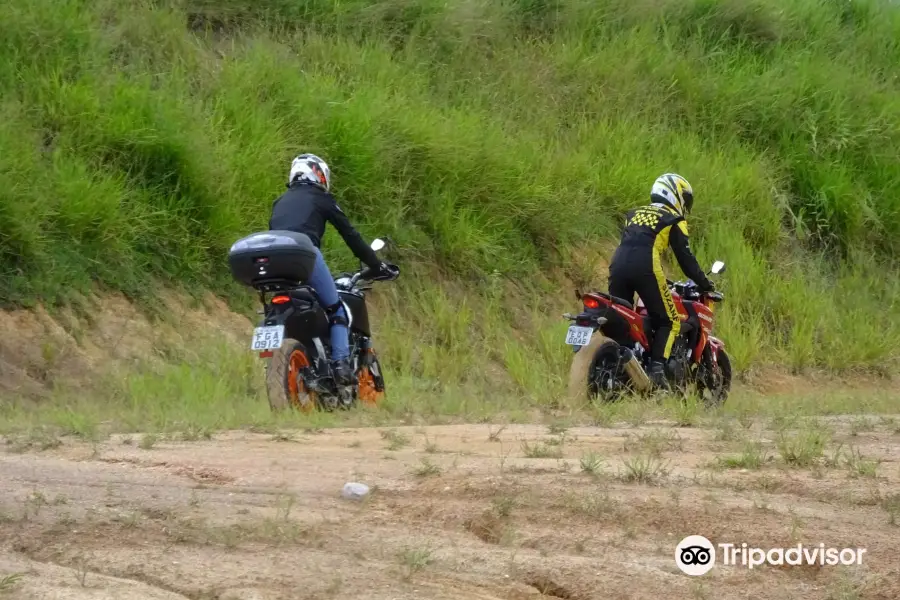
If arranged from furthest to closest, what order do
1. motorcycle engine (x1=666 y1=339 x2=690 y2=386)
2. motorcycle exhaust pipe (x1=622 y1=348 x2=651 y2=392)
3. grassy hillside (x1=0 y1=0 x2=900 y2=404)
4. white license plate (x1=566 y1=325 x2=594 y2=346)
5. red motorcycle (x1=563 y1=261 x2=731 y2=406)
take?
grassy hillside (x1=0 y1=0 x2=900 y2=404) < motorcycle engine (x1=666 y1=339 x2=690 y2=386) < motorcycle exhaust pipe (x1=622 y1=348 x2=651 y2=392) < red motorcycle (x1=563 y1=261 x2=731 y2=406) < white license plate (x1=566 y1=325 x2=594 y2=346)

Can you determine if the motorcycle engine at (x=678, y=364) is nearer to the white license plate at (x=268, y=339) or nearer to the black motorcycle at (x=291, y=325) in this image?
the black motorcycle at (x=291, y=325)

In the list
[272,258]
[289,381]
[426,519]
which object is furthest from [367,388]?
[426,519]

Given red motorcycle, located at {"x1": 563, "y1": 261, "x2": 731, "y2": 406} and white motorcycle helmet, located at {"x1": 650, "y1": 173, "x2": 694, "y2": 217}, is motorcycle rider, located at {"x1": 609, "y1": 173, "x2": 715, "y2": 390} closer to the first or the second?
white motorcycle helmet, located at {"x1": 650, "y1": 173, "x2": 694, "y2": 217}

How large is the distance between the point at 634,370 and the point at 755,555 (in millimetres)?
5673

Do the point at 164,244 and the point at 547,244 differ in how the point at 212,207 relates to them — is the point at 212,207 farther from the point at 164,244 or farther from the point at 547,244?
the point at 547,244

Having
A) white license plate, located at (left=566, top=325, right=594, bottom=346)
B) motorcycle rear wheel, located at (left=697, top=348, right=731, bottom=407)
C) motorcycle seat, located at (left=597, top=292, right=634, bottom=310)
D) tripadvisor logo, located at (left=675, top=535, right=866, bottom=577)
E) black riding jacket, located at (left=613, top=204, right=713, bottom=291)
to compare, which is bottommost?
motorcycle rear wheel, located at (left=697, top=348, right=731, bottom=407)

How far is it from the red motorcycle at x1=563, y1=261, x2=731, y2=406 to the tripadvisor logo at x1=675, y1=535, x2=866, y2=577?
16.8 feet

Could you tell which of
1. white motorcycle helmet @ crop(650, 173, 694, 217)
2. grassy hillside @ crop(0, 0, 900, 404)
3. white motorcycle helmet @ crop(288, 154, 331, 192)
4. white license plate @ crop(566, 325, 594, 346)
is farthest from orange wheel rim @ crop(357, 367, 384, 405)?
white motorcycle helmet @ crop(650, 173, 694, 217)

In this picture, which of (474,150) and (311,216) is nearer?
(311,216)

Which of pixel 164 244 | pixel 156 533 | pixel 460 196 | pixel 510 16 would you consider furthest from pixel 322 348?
pixel 510 16

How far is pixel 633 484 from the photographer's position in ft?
20.4

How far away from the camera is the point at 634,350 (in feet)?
36.7

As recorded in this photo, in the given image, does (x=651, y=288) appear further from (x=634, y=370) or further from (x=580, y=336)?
(x=580, y=336)

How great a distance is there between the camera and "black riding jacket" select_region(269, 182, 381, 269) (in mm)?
9656
